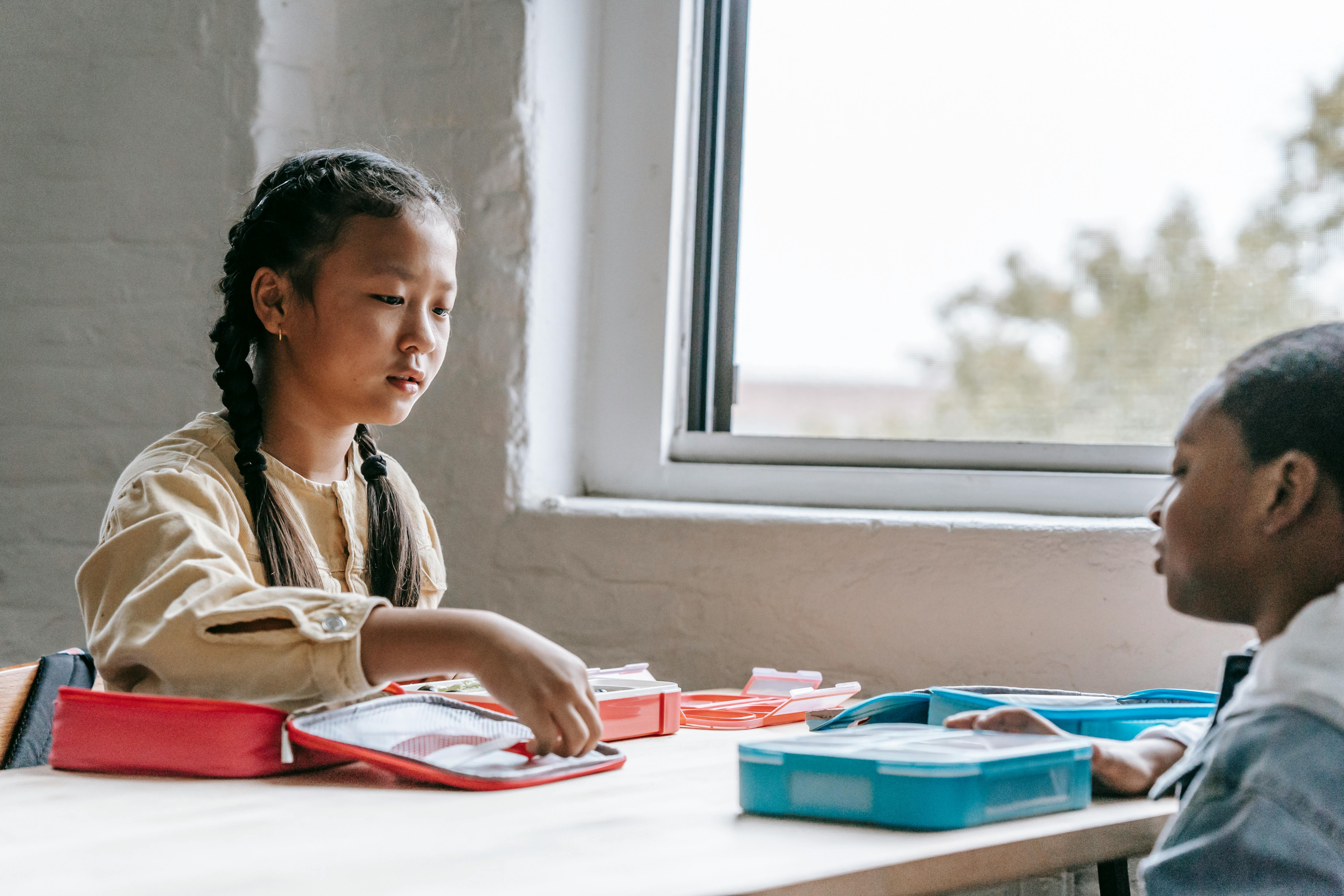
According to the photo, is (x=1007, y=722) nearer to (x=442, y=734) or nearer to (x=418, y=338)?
(x=442, y=734)

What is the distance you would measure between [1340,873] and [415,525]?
3.20ft

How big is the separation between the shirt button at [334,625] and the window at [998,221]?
101 cm

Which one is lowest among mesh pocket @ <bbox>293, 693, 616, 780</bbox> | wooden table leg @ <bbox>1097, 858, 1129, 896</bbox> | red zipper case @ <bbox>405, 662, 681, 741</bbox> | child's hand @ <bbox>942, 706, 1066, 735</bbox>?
wooden table leg @ <bbox>1097, 858, 1129, 896</bbox>

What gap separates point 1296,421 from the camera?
2.33 ft

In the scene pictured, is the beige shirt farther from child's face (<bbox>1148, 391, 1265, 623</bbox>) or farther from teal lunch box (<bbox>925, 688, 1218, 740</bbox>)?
child's face (<bbox>1148, 391, 1265, 623</bbox>)

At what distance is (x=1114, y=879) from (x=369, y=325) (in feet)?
2.62

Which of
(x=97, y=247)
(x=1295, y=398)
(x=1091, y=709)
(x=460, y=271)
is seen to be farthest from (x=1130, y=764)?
(x=97, y=247)

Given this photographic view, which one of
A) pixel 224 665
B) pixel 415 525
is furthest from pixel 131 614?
pixel 415 525

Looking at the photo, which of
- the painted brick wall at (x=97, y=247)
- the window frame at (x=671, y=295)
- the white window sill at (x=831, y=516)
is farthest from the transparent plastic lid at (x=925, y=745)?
the painted brick wall at (x=97, y=247)

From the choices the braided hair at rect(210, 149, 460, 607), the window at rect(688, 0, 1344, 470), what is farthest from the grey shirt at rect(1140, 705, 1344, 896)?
the window at rect(688, 0, 1344, 470)

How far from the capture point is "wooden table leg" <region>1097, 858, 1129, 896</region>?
2.98ft

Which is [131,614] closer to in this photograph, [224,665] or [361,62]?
[224,665]

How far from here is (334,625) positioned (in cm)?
85

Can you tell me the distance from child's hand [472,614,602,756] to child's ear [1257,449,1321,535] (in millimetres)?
439
